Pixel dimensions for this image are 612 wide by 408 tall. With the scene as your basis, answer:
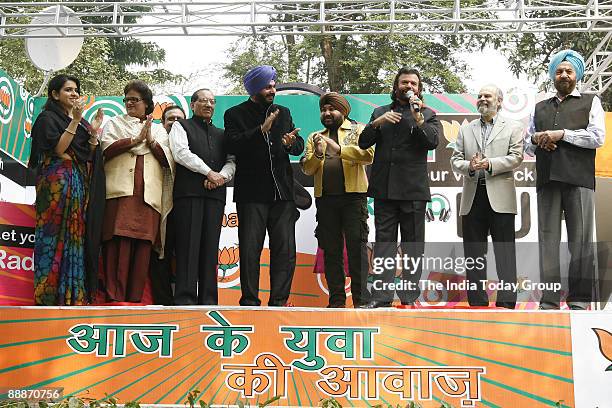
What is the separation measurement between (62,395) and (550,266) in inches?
108

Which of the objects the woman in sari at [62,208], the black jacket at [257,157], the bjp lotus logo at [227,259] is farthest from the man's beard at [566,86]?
the bjp lotus logo at [227,259]

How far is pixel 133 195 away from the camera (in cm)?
519

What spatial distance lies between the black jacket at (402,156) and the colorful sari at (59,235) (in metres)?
1.75

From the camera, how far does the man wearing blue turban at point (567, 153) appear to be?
502cm

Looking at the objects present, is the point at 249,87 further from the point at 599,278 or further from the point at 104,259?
the point at 599,278

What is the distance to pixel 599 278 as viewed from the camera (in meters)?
4.69

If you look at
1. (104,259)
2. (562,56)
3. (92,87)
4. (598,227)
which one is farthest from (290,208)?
(92,87)

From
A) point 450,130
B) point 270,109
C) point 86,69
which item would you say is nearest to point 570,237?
point 270,109

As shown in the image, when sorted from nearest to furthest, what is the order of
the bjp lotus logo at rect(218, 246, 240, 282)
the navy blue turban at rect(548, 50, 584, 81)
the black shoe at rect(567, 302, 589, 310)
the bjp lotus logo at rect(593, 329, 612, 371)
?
the bjp lotus logo at rect(593, 329, 612, 371), the black shoe at rect(567, 302, 589, 310), the navy blue turban at rect(548, 50, 584, 81), the bjp lotus logo at rect(218, 246, 240, 282)

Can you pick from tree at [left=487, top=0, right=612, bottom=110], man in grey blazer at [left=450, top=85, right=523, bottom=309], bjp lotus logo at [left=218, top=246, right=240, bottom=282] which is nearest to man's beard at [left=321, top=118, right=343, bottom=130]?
man in grey blazer at [left=450, top=85, right=523, bottom=309]

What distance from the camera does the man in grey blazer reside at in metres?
5.17

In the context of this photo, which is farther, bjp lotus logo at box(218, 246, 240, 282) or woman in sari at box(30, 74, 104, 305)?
bjp lotus logo at box(218, 246, 240, 282)

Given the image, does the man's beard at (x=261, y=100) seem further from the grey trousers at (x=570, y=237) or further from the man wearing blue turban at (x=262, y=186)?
the grey trousers at (x=570, y=237)

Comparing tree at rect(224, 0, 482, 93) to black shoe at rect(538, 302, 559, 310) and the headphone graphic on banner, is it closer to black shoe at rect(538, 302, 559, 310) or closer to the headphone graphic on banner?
the headphone graphic on banner
